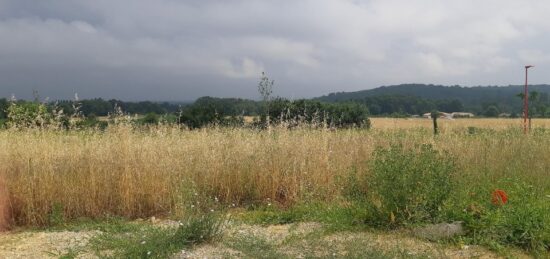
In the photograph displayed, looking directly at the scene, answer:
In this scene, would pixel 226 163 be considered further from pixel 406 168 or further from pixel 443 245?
pixel 443 245

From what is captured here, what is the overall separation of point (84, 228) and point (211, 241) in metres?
2.25

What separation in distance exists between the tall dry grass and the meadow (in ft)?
0.06

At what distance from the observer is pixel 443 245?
→ 4.95m

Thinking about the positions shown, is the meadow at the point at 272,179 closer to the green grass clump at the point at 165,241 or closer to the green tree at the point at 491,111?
the green grass clump at the point at 165,241

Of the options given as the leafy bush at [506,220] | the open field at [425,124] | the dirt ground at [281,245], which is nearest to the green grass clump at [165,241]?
the dirt ground at [281,245]

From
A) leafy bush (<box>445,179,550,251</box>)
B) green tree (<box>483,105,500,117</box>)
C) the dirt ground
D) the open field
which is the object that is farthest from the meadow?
green tree (<box>483,105,500,117</box>)

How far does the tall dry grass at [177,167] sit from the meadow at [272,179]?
0.02 meters

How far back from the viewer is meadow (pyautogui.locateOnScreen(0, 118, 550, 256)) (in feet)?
17.8

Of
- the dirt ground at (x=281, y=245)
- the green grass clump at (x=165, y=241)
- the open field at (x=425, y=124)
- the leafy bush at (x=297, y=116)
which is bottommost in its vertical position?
the dirt ground at (x=281, y=245)

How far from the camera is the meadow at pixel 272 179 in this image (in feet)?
17.8

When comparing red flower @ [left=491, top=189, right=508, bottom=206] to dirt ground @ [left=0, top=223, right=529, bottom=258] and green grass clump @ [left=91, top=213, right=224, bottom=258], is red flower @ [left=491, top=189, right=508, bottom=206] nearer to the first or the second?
dirt ground @ [left=0, top=223, right=529, bottom=258]

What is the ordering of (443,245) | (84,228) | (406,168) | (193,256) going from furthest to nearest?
(84,228) < (406,168) < (443,245) < (193,256)

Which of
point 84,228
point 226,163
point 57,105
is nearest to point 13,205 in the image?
point 84,228

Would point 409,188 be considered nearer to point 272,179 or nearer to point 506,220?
point 506,220
